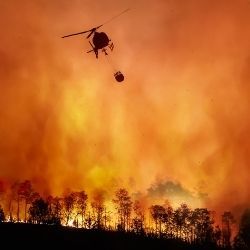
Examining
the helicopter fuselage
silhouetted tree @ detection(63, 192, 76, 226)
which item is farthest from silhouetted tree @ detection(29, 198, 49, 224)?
the helicopter fuselage

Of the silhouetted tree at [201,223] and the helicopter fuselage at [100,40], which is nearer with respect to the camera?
the helicopter fuselage at [100,40]

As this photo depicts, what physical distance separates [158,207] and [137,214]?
10848 millimetres

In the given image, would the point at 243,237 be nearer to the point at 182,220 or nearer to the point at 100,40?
the point at 182,220

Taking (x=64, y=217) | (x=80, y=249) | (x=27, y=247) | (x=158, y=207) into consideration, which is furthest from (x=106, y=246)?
(x=158, y=207)

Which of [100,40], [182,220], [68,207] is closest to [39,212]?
[68,207]

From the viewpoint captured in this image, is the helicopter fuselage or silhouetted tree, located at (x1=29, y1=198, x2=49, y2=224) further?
silhouetted tree, located at (x1=29, y1=198, x2=49, y2=224)

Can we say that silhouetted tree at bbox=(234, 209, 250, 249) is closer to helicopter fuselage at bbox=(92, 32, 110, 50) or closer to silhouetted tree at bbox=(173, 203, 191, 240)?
silhouetted tree at bbox=(173, 203, 191, 240)

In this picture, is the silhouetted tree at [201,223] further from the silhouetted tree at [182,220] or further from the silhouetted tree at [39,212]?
the silhouetted tree at [39,212]

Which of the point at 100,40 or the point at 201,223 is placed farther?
the point at 201,223

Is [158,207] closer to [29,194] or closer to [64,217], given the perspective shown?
[64,217]

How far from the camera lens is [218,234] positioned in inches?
6850

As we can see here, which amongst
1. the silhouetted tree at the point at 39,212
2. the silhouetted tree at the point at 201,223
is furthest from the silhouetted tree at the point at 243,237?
the silhouetted tree at the point at 39,212

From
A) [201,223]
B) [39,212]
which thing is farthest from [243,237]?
[39,212]

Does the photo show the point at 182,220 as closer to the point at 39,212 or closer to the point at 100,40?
the point at 39,212
